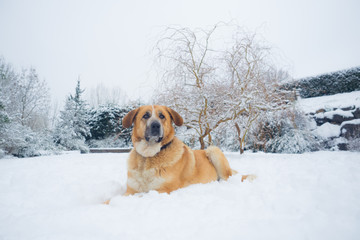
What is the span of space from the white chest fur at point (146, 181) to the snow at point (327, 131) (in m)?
9.33

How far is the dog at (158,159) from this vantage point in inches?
99.4

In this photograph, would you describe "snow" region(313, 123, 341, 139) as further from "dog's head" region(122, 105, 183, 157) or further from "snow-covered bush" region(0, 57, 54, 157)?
"snow-covered bush" region(0, 57, 54, 157)

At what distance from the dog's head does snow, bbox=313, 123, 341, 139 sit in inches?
352

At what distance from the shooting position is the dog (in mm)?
2525

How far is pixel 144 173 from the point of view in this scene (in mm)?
2541

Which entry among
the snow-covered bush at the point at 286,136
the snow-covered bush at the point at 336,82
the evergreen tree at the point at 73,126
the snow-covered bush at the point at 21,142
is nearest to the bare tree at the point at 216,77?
the snow-covered bush at the point at 286,136

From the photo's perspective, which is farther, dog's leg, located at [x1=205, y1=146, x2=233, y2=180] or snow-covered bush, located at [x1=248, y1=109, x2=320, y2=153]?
snow-covered bush, located at [x1=248, y1=109, x2=320, y2=153]

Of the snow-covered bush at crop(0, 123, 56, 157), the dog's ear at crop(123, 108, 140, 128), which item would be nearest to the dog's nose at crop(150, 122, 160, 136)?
the dog's ear at crop(123, 108, 140, 128)

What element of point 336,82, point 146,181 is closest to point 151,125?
point 146,181

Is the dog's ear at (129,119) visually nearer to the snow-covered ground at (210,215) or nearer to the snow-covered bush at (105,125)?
the snow-covered ground at (210,215)

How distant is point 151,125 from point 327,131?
9428 millimetres

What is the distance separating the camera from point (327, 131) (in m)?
8.73

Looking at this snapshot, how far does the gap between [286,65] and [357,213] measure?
20.7ft

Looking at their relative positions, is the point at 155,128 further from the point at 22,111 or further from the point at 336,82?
the point at 22,111
